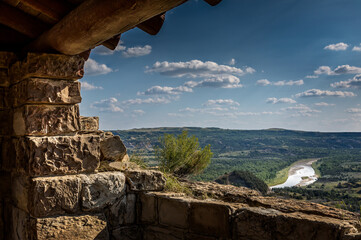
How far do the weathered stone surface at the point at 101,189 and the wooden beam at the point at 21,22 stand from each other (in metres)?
1.49

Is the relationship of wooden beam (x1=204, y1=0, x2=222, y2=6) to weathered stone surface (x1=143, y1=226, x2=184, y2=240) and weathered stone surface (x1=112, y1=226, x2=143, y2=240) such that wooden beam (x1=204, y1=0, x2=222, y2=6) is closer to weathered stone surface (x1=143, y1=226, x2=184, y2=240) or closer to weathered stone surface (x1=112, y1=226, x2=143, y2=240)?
weathered stone surface (x1=143, y1=226, x2=184, y2=240)

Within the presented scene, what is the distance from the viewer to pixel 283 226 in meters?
2.22

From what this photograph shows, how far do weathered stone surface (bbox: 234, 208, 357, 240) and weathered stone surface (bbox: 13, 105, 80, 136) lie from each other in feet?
5.75

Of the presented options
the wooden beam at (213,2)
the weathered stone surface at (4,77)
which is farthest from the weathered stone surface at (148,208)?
the wooden beam at (213,2)

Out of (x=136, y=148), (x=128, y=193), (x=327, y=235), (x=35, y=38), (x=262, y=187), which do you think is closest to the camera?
(x=327, y=235)

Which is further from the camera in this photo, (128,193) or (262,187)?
(262,187)

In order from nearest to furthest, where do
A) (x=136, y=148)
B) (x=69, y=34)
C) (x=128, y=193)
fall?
(x=69, y=34)
(x=128, y=193)
(x=136, y=148)

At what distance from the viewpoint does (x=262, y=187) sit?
20.7 feet

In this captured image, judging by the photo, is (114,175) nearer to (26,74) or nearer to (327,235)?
(26,74)

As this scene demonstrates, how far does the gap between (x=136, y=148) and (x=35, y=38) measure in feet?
6.45

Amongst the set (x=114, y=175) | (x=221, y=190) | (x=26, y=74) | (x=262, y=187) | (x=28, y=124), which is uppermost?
(x=26, y=74)

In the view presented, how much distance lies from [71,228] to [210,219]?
4.19ft

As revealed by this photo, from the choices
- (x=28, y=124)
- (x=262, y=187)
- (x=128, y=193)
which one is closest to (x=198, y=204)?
(x=128, y=193)

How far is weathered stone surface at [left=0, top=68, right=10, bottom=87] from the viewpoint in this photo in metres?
3.08
